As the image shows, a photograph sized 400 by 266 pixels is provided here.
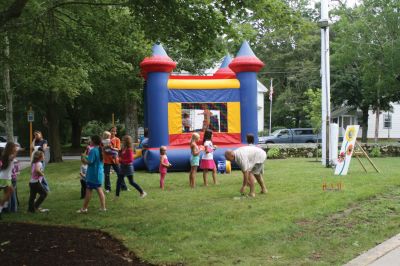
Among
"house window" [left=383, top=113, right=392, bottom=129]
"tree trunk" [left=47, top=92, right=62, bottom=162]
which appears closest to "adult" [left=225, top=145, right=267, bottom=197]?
"tree trunk" [left=47, top=92, right=62, bottom=162]

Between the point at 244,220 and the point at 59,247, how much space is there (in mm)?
3044

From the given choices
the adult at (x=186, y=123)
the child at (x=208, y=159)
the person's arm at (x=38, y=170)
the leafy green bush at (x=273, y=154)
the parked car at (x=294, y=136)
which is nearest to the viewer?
the person's arm at (x=38, y=170)

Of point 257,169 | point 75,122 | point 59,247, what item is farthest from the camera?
point 75,122

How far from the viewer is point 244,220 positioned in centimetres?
825

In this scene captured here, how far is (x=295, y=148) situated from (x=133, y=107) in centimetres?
942

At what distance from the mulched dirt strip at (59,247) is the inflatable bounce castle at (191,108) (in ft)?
30.1

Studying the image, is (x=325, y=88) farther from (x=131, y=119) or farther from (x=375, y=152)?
(x=131, y=119)

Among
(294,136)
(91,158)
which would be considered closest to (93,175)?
(91,158)

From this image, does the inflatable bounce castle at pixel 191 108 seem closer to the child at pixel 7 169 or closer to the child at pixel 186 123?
the child at pixel 186 123

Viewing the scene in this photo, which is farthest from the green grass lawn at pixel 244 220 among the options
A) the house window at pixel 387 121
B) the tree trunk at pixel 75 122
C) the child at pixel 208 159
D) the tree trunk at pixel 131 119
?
the house window at pixel 387 121

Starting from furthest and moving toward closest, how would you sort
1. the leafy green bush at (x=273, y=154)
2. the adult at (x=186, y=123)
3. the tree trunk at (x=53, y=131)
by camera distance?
the leafy green bush at (x=273, y=154), the tree trunk at (x=53, y=131), the adult at (x=186, y=123)

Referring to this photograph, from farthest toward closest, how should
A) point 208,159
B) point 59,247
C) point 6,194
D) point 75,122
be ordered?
1. point 75,122
2. point 208,159
3. point 6,194
4. point 59,247

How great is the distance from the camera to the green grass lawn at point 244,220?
254 inches

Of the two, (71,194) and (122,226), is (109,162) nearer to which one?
(71,194)
